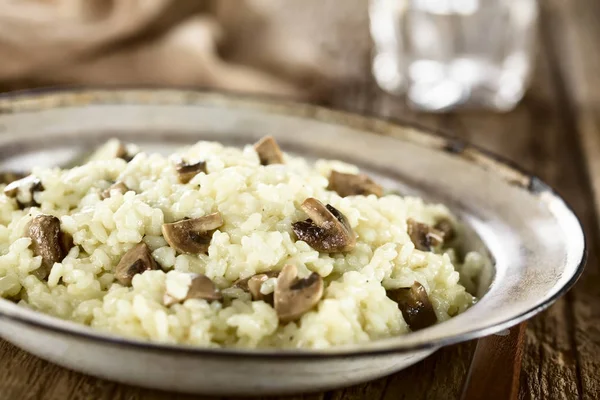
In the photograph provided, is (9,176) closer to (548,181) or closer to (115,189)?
(115,189)

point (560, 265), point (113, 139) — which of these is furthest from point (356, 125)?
point (560, 265)

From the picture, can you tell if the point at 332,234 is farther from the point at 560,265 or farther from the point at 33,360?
the point at 33,360

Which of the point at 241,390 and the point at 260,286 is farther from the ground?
the point at 260,286

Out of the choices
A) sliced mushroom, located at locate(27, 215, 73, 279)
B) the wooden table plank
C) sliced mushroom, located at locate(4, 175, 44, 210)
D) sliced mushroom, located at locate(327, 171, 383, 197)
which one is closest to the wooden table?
the wooden table plank

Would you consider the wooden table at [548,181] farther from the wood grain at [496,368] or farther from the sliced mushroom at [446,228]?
the sliced mushroom at [446,228]

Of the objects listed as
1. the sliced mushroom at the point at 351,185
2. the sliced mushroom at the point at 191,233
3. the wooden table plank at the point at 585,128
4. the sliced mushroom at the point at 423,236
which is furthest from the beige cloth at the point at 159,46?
the sliced mushroom at the point at 191,233

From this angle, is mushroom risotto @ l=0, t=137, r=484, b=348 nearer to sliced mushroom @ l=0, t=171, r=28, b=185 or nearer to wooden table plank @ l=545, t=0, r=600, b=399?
sliced mushroom @ l=0, t=171, r=28, b=185
